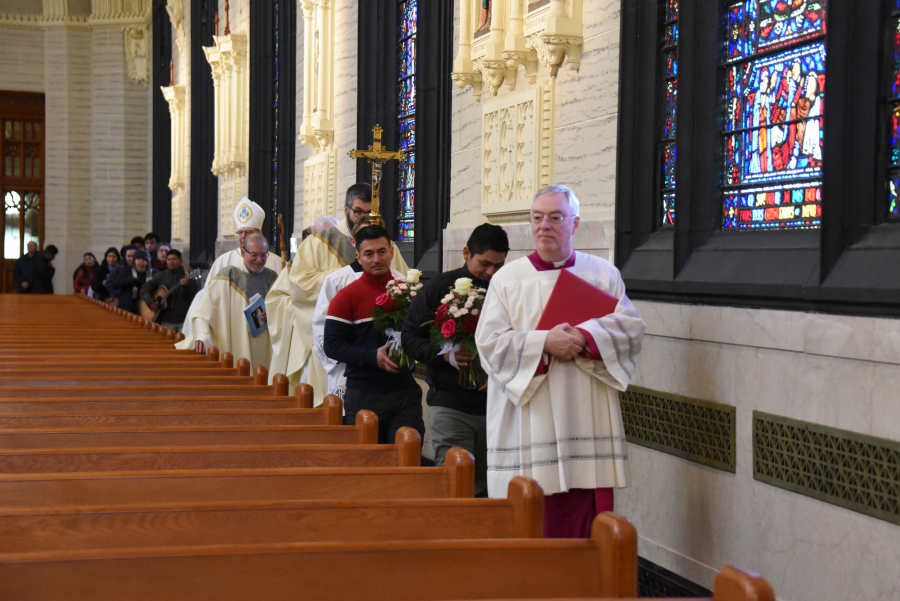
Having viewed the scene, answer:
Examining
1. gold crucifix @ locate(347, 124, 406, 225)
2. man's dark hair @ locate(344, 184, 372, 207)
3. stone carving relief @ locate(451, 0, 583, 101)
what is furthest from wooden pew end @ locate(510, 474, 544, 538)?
man's dark hair @ locate(344, 184, 372, 207)

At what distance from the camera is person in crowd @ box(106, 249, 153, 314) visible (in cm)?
1496

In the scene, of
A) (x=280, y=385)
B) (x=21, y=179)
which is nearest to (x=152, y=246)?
(x=21, y=179)

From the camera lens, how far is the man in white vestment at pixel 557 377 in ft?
13.2

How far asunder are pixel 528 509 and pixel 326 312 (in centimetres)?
360

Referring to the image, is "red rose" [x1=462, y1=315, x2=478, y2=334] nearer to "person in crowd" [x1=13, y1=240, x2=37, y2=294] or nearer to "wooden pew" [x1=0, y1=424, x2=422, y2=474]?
"wooden pew" [x1=0, y1=424, x2=422, y2=474]

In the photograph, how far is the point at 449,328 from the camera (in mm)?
4492

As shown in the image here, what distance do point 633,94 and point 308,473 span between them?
3.30 metres

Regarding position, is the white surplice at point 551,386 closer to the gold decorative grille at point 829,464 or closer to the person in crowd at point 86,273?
the gold decorative grille at point 829,464

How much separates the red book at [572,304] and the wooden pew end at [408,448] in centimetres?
86

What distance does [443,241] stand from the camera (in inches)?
328

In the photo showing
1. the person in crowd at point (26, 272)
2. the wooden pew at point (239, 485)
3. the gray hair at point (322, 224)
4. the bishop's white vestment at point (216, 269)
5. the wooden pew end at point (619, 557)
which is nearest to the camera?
the wooden pew end at point (619, 557)

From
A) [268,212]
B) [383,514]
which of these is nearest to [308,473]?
[383,514]

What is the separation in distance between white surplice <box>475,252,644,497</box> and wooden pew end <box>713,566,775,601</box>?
7.21 feet

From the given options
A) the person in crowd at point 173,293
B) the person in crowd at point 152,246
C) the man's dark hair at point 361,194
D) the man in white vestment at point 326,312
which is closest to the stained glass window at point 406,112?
the person in crowd at point 173,293
